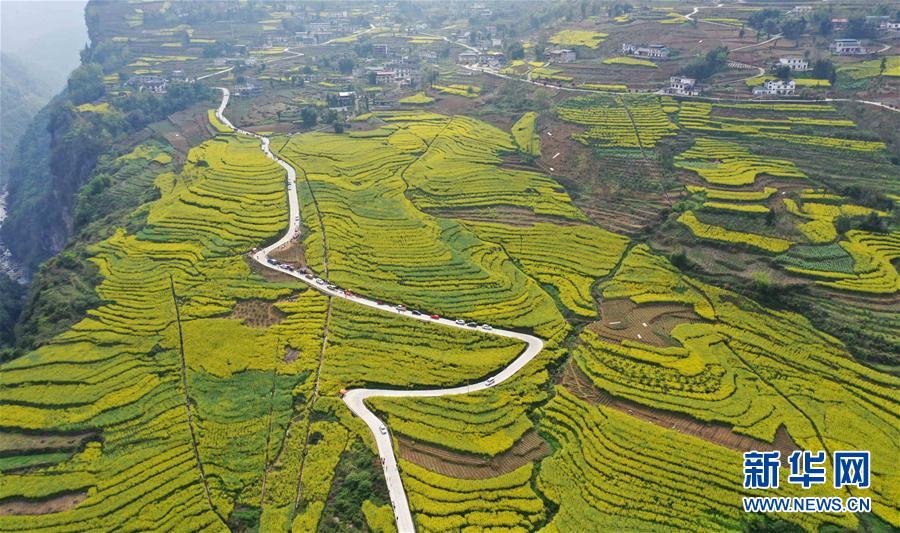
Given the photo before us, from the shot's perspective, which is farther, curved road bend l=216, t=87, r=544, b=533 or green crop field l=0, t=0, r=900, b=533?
green crop field l=0, t=0, r=900, b=533

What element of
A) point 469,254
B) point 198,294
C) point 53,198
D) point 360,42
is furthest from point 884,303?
point 360,42

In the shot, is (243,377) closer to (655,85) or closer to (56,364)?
(56,364)

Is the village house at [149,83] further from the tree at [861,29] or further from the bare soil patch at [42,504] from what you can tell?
the tree at [861,29]

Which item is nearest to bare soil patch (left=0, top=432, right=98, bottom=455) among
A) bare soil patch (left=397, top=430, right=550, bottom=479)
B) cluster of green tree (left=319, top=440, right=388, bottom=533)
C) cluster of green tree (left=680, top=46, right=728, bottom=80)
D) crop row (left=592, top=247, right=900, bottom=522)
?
cluster of green tree (left=319, top=440, right=388, bottom=533)

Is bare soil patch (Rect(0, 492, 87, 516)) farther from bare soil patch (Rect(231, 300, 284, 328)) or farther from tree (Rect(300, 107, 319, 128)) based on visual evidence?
tree (Rect(300, 107, 319, 128))

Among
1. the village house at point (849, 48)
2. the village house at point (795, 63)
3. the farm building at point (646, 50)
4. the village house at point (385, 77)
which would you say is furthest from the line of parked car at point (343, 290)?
the village house at point (849, 48)

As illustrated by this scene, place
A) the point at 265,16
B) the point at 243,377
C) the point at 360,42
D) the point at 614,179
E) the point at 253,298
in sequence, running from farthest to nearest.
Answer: the point at 265,16 → the point at 360,42 → the point at 614,179 → the point at 253,298 → the point at 243,377

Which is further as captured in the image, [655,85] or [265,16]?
[265,16]
